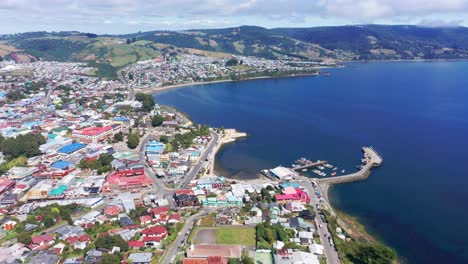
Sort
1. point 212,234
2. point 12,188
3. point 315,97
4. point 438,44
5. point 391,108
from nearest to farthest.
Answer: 1. point 212,234
2. point 12,188
3. point 391,108
4. point 315,97
5. point 438,44

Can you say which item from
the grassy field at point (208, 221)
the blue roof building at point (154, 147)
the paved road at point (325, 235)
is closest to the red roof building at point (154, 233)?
the grassy field at point (208, 221)

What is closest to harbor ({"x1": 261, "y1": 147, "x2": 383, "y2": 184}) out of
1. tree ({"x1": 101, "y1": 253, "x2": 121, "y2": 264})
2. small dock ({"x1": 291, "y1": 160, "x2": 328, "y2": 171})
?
small dock ({"x1": 291, "y1": 160, "x2": 328, "y2": 171})

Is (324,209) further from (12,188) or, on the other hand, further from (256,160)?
(12,188)

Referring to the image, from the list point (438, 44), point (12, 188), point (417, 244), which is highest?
point (438, 44)

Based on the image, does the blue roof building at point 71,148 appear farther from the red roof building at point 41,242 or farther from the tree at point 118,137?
the red roof building at point 41,242

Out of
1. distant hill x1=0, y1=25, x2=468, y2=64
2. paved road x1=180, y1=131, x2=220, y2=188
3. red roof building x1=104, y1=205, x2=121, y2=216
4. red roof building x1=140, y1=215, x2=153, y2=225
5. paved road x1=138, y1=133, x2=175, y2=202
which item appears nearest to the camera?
red roof building x1=140, y1=215, x2=153, y2=225

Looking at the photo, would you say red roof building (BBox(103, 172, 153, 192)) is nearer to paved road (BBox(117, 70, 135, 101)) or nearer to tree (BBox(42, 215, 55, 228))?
tree (BBox(42, 215, 55, 228))

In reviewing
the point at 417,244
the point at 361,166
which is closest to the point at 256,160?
the point at 361,166
